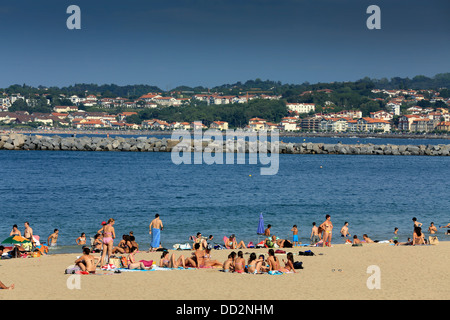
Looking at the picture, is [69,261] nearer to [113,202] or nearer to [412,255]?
[412,255]

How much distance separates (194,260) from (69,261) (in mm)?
3523

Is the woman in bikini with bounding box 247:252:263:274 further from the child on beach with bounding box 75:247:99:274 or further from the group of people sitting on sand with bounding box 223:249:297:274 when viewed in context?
the child on beach with bounding box 75:247:99:274

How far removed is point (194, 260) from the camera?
605 inches

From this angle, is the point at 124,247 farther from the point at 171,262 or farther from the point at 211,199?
the point at 211,199

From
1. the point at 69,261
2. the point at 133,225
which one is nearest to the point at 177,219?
the point at 133,225

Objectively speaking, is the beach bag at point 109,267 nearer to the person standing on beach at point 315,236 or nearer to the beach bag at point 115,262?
the beach bag at point 115,262

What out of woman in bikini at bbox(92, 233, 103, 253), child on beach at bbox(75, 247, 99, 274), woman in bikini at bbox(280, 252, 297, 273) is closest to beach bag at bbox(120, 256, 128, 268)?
child on beach at bbox(75, 247, 99, 274)

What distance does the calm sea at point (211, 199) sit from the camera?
78.5ft

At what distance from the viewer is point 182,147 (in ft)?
254

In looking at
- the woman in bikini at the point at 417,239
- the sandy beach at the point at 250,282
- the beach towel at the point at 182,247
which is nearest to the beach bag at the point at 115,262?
the sandy beach at the point at 250,282

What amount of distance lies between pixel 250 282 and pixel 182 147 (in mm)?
64378

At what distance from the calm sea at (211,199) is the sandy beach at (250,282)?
14.9 ft

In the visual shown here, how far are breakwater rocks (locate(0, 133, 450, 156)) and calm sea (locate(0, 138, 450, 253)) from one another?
1767 cm

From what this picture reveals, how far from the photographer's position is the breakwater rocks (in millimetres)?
75688
